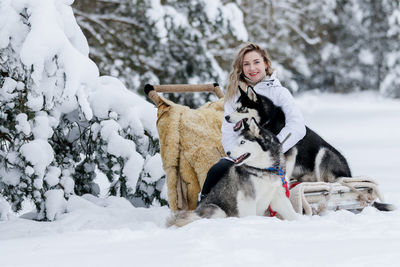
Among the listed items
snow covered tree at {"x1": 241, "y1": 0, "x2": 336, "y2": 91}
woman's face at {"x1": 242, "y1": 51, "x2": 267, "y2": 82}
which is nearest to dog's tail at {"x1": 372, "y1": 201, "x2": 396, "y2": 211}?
woman's face at {"x1": 242, "y1": 51, "x2": 267, "y2": 82}

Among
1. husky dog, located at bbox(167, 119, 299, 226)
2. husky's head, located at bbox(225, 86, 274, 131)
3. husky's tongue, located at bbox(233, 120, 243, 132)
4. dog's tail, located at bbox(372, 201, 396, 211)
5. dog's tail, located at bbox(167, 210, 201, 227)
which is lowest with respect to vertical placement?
dog's tail, located at bbox(372, 201, 396, 211)

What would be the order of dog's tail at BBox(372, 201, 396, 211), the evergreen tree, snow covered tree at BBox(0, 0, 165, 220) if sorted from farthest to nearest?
the evergreen tree < dog's tail at BBox(372, 201, 396, 211) < snow covered tree at BBox(0, 0, 165, 220)

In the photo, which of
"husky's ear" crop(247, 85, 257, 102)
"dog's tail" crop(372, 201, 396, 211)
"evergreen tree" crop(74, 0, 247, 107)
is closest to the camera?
"husky's ear" crop(247, 85, 257, 102)

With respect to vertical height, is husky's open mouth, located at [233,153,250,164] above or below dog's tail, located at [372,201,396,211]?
above

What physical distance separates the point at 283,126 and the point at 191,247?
1316 millimetres

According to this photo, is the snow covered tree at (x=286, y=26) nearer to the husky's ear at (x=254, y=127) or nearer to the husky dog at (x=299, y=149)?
the husky dog at (x=299, y=149)

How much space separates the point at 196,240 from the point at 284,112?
1260 mm

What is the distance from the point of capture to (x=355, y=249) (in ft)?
8.90

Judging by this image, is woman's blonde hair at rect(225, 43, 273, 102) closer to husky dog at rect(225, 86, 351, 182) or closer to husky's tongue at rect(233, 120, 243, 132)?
husky dog at rect(225, 86, 351, 182)

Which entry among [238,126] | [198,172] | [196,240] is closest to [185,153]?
[198,172]

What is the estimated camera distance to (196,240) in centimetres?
302

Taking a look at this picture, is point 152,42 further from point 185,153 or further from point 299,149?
point 299,149

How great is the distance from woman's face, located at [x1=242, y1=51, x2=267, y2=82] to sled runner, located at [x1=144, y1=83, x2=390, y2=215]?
70cm

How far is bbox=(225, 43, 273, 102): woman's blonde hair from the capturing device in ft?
13.0
